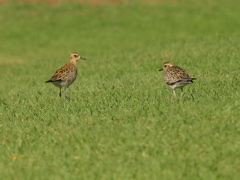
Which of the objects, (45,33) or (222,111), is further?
(45,33)

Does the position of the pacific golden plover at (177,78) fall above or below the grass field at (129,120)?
above

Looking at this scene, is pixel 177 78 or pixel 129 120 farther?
pixel 177 78

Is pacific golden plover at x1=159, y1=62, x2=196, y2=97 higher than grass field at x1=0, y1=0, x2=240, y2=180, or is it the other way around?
pacific golden plover at x1=159, y1=62, x2=196, y2=97

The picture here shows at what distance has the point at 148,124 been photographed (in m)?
11.4

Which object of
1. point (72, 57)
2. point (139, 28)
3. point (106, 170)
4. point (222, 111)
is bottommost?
point (106, 170)

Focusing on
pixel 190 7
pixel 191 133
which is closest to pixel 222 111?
pixel 191 133

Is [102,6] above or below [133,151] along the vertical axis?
above

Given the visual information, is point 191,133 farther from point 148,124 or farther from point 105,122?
point 105,122

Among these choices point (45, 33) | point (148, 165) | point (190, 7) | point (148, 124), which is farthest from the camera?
point (190, 7)

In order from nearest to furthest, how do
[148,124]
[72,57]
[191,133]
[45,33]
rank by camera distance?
[191,133]
[148,124]
[72,57]
[45,33]

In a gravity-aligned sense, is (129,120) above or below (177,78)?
below

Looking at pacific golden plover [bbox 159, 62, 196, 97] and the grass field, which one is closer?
the grass field

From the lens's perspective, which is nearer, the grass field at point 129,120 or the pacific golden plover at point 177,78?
the grass field at point 129,120

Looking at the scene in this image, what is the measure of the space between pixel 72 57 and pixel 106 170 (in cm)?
816
